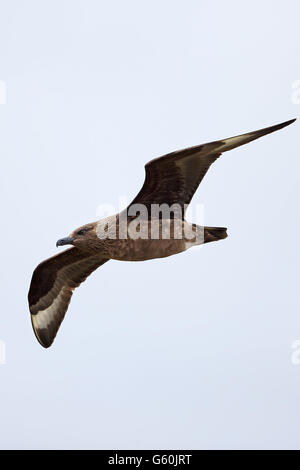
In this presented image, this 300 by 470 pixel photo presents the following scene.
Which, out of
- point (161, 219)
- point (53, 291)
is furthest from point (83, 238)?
point (53, 291)

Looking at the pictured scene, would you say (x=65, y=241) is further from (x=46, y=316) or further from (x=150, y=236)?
(x=46, y=316)

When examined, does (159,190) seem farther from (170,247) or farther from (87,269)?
(87,269)

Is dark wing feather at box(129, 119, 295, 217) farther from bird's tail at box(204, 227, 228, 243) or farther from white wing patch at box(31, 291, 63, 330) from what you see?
white wing patch at box(31, 291, 63, 330)

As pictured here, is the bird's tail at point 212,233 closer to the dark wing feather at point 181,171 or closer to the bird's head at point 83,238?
the dark wing feather at point 181,171

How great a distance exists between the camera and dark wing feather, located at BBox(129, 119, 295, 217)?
10055 millimetres

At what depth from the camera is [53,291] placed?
1262cm

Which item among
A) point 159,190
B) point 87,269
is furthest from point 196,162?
point 87,269

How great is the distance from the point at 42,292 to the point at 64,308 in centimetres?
37

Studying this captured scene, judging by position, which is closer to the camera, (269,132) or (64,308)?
(269,132)

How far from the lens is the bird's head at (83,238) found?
11.0m

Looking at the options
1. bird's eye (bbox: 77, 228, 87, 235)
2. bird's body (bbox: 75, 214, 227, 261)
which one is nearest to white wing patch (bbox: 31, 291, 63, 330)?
bird's eye (bbox: 77, 228, 87, 235)

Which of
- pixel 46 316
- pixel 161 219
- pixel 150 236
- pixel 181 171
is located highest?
pixel 181 171

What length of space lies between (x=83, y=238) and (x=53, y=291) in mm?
1764

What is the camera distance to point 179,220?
35.5ft
